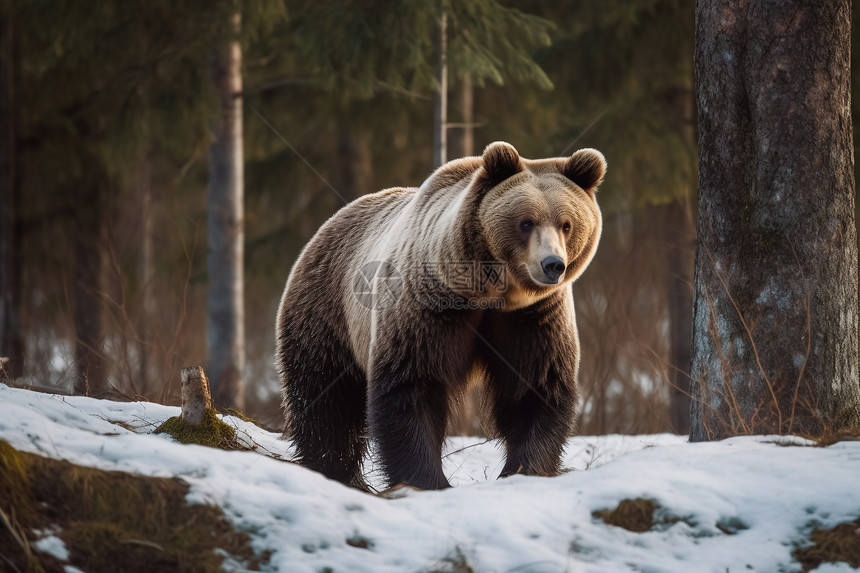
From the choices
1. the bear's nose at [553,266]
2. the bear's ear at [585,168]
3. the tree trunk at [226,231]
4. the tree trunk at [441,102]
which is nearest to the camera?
the bear's nose at [553,266]

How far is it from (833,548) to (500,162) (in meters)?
2.17

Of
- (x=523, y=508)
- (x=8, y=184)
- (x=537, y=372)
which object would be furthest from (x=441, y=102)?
(x=8, y=184)

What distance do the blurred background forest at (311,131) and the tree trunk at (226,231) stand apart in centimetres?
20

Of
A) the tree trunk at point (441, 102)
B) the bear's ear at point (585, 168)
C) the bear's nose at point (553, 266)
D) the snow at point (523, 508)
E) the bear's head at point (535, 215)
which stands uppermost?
the tree trunk at point (441, 102)

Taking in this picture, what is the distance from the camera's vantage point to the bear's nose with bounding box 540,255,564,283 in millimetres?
3719

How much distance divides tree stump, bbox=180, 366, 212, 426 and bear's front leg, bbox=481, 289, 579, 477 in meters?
1.36

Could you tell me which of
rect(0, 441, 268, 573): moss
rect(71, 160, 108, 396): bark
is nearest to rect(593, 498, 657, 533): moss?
rect(0, 441, 268, 573): moss

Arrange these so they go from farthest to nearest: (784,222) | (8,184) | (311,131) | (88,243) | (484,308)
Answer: (311,131), (8,184), (88,243), (484,308), (784,222)

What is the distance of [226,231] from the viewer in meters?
8.48

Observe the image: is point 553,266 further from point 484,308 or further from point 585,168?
point 585,168

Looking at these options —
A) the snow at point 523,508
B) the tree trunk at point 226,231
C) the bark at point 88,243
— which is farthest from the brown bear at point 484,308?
the bark at point 88,243

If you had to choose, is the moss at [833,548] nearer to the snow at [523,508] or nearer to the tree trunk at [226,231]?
the snow at [523,508]

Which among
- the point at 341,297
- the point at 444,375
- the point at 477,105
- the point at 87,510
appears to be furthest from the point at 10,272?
the point at 87,510

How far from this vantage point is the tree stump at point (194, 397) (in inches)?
155
